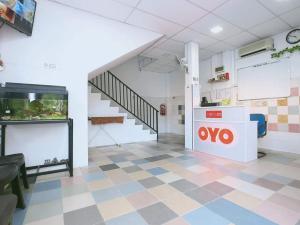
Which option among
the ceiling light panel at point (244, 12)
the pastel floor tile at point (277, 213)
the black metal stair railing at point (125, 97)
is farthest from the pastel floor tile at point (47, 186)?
the ceiling light panel at point (244, 12)

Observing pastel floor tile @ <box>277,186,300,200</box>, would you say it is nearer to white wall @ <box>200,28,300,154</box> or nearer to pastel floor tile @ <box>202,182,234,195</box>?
pastel floor tile @ <box>202,182,234,195</box>

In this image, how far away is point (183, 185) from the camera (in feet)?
7.23

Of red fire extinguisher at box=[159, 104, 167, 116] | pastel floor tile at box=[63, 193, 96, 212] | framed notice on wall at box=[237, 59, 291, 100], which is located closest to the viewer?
pastel floor tile at box=[63, 193, 96, 212]

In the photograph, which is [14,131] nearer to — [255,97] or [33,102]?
[33,102]

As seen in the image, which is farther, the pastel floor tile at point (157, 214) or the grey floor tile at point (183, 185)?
the grey floor tile at point (183, 185)

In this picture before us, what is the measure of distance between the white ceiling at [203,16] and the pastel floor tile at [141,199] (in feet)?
9.72

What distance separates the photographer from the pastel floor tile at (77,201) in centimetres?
171

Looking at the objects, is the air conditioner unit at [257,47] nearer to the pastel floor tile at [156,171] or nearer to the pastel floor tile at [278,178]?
the pastel floor tile at [278,178]

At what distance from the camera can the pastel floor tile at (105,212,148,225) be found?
147 cm

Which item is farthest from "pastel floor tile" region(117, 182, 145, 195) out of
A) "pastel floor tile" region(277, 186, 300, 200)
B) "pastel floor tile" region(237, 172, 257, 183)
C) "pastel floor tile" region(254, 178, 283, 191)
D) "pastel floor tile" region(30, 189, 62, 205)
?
"pastel floor tile" region(277, 186, 300, 200)

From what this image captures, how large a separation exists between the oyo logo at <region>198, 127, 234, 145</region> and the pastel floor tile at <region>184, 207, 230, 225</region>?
212 cm

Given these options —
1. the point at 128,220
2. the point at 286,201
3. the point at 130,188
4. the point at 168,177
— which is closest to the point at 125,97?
the point at 168,177

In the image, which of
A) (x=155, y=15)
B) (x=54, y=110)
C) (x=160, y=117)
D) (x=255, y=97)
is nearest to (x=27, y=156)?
(x=54, y=110)

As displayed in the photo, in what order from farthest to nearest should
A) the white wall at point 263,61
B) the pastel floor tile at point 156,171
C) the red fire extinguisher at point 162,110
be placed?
the red fire extinguisher at point 162,110 → the white wall at point 263,61 → the pastel floor tile at point 156,171
